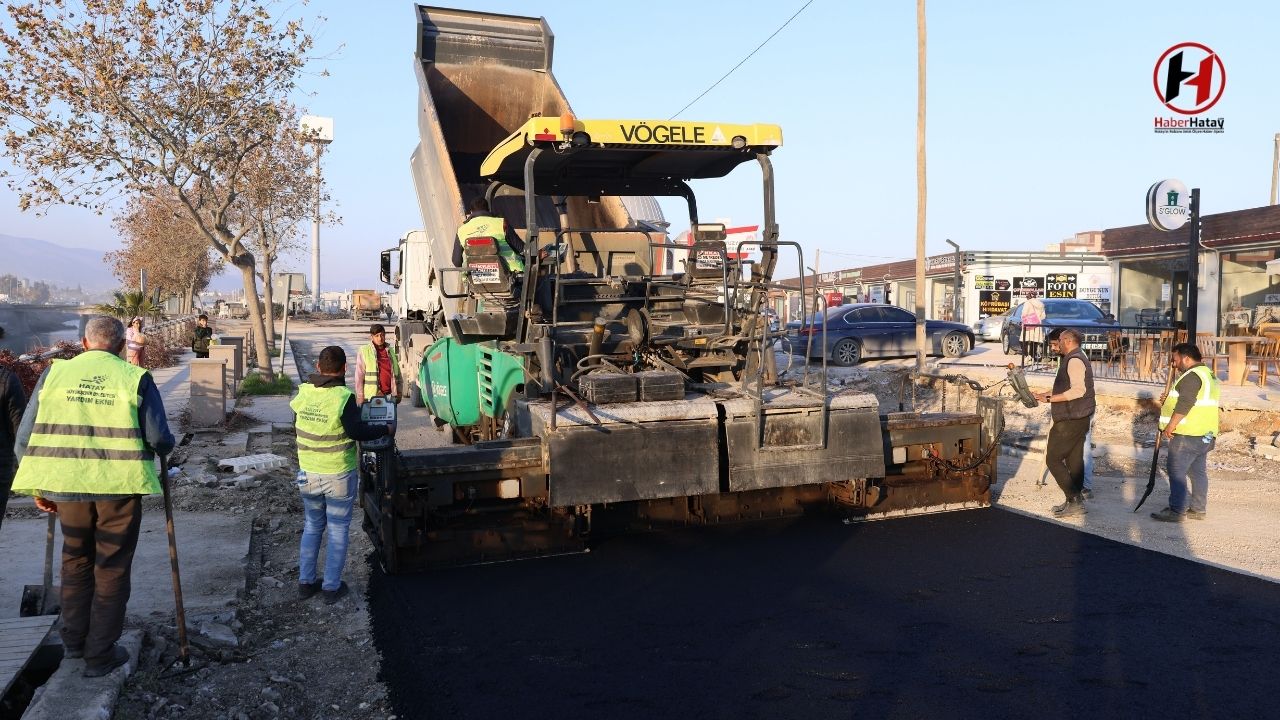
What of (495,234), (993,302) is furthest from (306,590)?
(993,302)

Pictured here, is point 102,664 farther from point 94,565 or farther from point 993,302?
point 993,302

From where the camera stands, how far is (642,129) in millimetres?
7238

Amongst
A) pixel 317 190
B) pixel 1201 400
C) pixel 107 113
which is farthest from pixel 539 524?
pixel 317 190

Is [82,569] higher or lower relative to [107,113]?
lower

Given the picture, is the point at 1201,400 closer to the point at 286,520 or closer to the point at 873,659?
the point at 873,659

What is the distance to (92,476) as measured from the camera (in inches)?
176

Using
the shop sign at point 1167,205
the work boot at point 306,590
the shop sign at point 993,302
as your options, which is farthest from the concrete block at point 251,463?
the shop sign at point 993,302

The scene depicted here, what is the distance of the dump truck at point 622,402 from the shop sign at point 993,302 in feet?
108

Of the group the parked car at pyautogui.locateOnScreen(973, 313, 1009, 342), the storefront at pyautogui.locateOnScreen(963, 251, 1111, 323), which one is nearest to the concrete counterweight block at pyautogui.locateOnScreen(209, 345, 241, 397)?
the parked car at pyautogui.locateOnScreen(973, 313, 1009, 342)

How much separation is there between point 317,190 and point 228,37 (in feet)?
45.0

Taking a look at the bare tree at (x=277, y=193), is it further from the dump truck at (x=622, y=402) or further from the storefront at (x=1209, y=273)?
the storefront at (x=1209, y=273)

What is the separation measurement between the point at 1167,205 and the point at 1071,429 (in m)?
13.1

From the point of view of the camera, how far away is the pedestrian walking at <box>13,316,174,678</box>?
4445 mm

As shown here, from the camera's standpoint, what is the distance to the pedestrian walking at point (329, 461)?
5934mm
